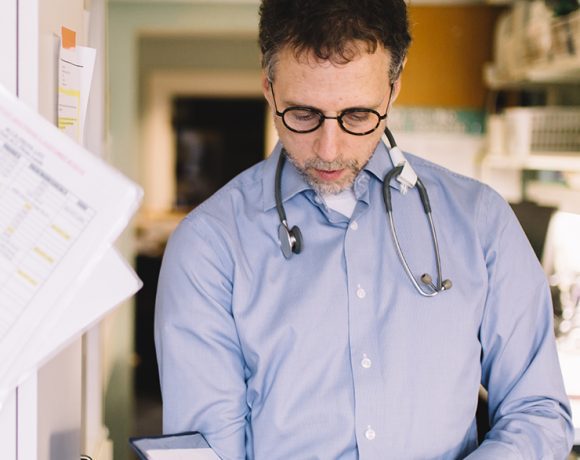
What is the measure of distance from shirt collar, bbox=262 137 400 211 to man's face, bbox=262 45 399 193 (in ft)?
0.14

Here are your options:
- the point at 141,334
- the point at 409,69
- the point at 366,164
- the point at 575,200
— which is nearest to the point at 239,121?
the point at 141,334

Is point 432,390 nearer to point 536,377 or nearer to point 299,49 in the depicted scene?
point 536,377

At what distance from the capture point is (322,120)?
116 cm

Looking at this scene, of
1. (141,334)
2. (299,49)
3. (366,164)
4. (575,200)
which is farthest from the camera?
(141,334)

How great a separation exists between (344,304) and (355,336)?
5 centimetres

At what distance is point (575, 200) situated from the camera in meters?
2.38

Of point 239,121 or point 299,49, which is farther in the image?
point 239,121

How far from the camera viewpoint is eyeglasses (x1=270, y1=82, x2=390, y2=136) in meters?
1.16

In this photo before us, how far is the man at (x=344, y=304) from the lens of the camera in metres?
1.16

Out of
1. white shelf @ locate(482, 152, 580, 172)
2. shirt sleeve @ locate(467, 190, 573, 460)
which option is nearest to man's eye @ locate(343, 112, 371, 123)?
shirt sleeve @ locate(467, 190, 573, 460)

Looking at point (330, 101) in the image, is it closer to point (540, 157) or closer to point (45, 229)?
point (45, 229)

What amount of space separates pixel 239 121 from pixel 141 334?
273 centimetres

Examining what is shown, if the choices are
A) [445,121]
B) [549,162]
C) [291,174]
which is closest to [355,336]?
[291,174]

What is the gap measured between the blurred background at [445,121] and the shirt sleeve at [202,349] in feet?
0.52
